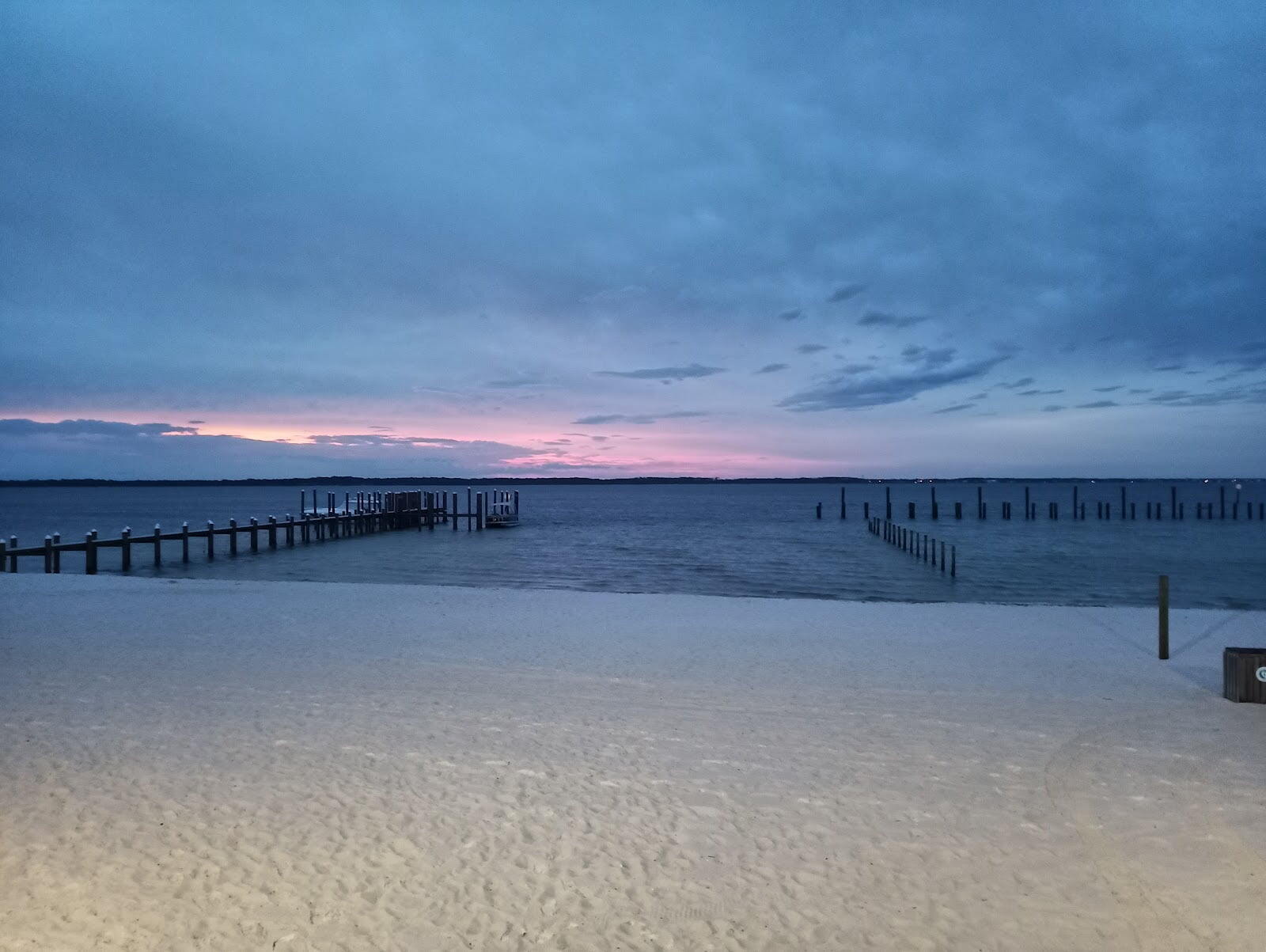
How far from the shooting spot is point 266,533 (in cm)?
5238

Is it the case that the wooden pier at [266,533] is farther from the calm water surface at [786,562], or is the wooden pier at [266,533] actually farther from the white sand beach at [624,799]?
the white sand beach at [624,799]

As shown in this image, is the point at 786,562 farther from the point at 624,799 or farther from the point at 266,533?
the point at 266,533

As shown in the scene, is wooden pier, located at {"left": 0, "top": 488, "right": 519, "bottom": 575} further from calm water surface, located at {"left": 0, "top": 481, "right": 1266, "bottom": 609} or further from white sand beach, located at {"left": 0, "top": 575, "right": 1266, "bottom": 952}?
white sand beach, located at {"left": 0, "top": 575, "right": 1266, "bottom": 952}

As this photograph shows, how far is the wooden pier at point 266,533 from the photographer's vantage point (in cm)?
2559

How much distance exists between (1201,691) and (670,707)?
6.20 meters

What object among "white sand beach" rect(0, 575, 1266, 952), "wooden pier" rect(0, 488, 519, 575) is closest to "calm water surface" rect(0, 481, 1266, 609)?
"wooden pier" rect(0, 488, 519, 575)

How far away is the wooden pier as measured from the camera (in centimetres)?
2559

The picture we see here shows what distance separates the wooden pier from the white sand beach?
54.3 ft

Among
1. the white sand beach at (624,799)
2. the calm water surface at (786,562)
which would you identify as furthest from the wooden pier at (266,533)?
the white sand beach at (624,799)

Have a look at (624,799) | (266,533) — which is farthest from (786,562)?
(266,533)

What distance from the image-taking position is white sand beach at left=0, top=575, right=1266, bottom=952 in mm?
4355

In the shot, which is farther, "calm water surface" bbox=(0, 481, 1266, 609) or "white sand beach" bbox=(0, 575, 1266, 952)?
"calm water surface" bbox=(0, 481, 1266, 609)

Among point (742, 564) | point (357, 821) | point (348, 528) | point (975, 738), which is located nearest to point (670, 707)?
point (975, 738)

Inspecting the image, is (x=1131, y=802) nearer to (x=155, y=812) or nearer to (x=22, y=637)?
(x=155, y=812)
